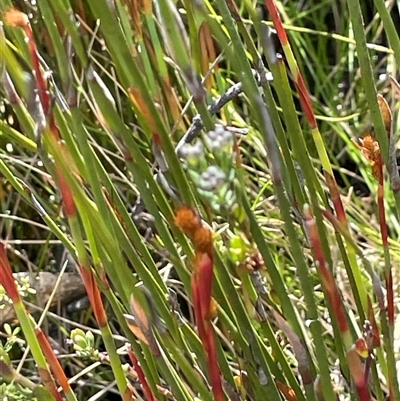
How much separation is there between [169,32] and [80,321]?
725mm

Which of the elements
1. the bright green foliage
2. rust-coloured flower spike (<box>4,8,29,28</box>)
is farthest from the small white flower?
rust-coloured flower spike (<box>4,8,29,28</box>)

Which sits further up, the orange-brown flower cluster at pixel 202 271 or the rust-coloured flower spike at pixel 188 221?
the rust-coloured flower spike at pixel 188 221

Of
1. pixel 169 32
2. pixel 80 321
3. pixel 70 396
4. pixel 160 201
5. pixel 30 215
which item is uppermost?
pixel 169 32

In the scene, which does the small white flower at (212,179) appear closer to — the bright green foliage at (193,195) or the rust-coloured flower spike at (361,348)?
the bright green foliage at (193,195)

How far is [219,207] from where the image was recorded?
0.83 feet

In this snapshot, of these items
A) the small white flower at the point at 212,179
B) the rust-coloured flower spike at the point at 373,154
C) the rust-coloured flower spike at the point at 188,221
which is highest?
the small white flower at the point at 212,179

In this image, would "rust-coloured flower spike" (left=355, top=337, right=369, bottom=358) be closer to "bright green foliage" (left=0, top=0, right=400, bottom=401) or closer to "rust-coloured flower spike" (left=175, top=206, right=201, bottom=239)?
"bright green foliage" (left=0, top=0, right=400, bottom=401)

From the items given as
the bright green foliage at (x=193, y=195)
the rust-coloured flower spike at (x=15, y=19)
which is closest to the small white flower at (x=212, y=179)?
the bright green foliage at (x=193, y=195)

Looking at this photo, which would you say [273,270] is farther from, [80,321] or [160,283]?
[80,321]

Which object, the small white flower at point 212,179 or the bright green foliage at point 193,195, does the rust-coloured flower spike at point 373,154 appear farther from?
the small white flower at point 212,179

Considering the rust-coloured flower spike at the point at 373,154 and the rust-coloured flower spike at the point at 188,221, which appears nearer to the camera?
the rust-coloured flower spike at the point at 188,221

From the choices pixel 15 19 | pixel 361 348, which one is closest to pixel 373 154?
pixel 361 348

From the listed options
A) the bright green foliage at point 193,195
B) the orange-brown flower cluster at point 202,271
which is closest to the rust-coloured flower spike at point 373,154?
the bright green foliage at point 193,195

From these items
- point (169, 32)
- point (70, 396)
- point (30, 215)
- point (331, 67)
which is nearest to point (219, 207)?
point (169, 32)
